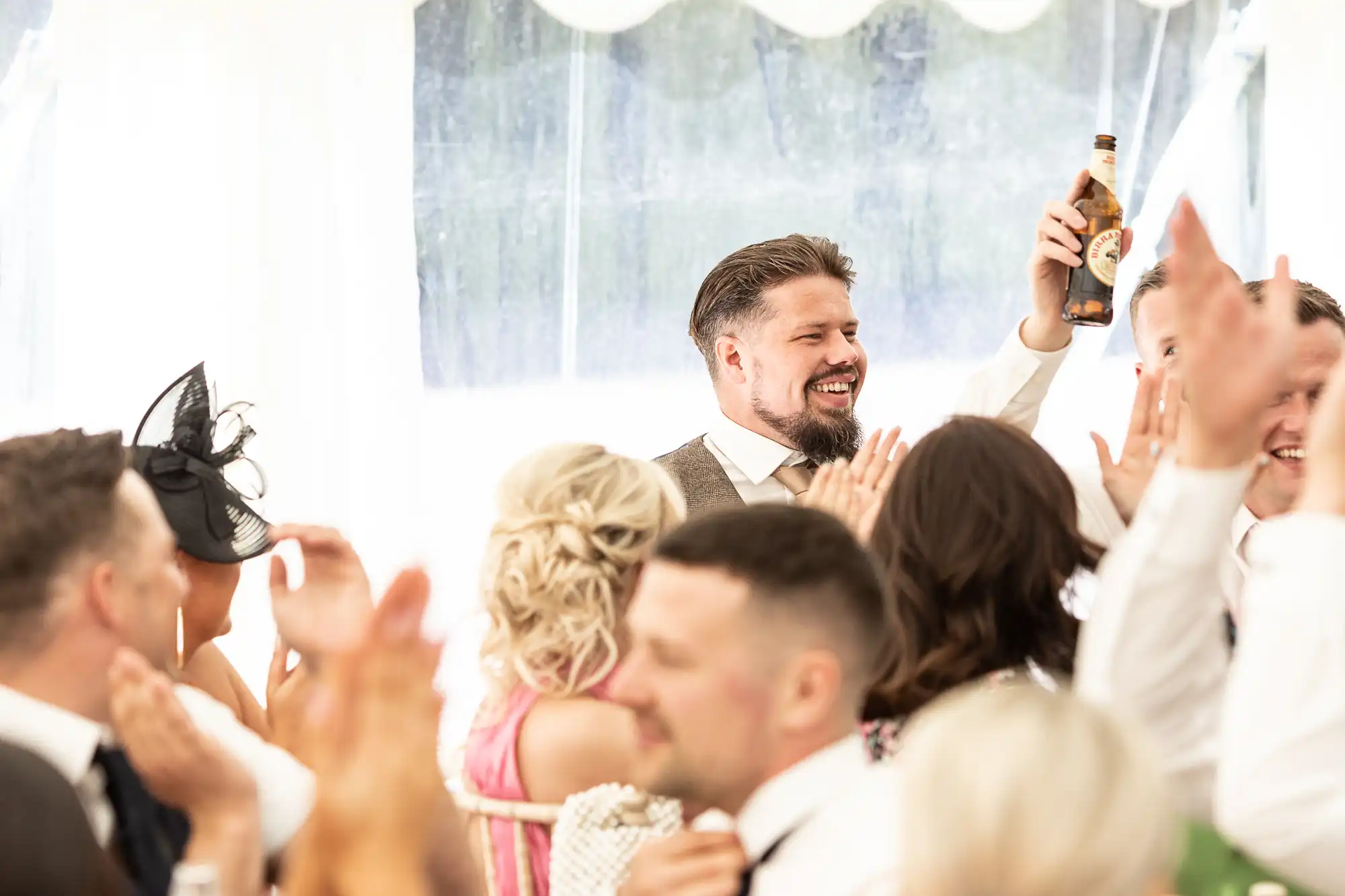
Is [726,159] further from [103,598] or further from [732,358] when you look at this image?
[103,598]

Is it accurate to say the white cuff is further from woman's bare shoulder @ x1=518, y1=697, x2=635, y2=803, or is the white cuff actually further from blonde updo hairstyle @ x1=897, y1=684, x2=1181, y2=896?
woman's bare shoulder @ x1=518, y1=697, x2=635, y2=803

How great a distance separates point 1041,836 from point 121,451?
1068mm

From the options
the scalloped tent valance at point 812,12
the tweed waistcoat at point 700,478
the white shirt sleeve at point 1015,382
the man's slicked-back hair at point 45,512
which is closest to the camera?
the man's slicked-back hair at point 45,512

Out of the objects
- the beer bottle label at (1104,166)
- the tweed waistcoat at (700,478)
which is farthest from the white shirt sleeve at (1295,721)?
the tweed waistcoat at (700,478)

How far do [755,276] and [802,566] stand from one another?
1.88m

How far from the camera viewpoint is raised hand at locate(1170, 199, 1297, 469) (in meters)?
1.28

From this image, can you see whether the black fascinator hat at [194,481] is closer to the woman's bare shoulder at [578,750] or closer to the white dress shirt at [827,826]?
the woman's bare shoulder at [578,750]

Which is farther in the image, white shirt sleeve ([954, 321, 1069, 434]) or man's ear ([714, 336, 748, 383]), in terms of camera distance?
man's ear ([714, 336, 748, 383])

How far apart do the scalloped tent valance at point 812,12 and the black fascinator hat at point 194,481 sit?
2266 mm

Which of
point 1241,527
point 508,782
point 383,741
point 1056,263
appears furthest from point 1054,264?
point 383,741

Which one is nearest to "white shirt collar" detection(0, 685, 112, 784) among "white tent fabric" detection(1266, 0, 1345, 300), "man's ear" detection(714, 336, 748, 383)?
"man's ear" detection(714, 336, 748, 383)

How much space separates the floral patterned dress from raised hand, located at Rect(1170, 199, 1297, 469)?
40 cm

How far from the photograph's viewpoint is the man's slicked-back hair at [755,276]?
3.23m

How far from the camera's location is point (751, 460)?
3.06m
